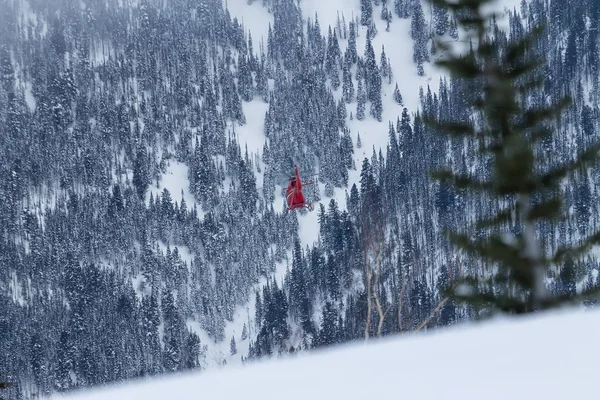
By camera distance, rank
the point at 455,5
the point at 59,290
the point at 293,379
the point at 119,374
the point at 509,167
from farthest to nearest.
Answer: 1. the point at 59,290
2. the point at 119,374
3. the point at 455,5
4. the point at 509,167
5. the point at 293,379

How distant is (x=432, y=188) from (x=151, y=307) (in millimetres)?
74210

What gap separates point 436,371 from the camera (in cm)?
676

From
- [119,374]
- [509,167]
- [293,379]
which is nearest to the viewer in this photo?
[293,379]

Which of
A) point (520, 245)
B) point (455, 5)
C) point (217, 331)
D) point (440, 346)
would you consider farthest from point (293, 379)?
point (217, 331)

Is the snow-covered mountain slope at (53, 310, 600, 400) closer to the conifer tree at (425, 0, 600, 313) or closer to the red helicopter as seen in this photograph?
the conifer tree at (425, 0, 600, 313)

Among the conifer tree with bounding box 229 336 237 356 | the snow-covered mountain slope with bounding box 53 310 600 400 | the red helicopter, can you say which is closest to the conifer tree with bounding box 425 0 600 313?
the snow-covered mountain slope with bounding box 53 310 600 400

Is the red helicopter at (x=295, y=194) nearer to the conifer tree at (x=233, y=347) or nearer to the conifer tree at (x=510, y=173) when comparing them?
the conifer tree at (x=510, y=173)

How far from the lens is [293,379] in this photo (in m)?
7.11

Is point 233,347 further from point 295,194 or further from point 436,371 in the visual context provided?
point 436,371

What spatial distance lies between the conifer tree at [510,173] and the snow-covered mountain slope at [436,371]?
233 inches

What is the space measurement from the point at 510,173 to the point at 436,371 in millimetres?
7935

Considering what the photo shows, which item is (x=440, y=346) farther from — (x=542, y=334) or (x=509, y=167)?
(x=509, y=167)

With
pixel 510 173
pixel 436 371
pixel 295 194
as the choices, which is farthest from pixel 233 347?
pixel 436 371

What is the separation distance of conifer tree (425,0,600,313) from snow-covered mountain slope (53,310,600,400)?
233 inches
